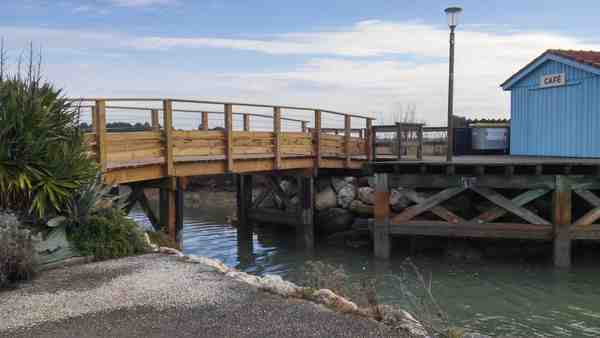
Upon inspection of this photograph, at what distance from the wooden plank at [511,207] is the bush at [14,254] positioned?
10.2 m

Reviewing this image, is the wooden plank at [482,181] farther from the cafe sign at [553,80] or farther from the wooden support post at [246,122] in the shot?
the cafe sign at [553,80]

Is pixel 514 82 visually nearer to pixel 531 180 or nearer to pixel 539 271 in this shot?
pixel 531 180

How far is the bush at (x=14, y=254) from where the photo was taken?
6091 millimetres

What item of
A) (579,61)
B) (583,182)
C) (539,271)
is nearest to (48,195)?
(539,271)

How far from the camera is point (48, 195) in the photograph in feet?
24.6

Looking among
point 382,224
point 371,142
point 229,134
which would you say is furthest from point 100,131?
point 371,142

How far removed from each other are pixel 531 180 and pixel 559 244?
155 centimetres

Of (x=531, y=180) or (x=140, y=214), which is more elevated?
(x=531, y=180)

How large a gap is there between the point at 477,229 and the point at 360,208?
15.5 feet

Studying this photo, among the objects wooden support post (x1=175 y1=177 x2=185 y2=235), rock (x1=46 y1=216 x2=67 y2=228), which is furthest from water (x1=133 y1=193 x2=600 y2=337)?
rock (x1=46 y1=216 x2=67 y2=228)

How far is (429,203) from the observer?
45.0 ft

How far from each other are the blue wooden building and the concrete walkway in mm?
12909

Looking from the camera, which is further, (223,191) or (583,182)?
(223,191)

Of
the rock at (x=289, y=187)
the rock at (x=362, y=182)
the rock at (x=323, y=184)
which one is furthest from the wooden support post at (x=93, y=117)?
the rock at (x=362, y=182)
